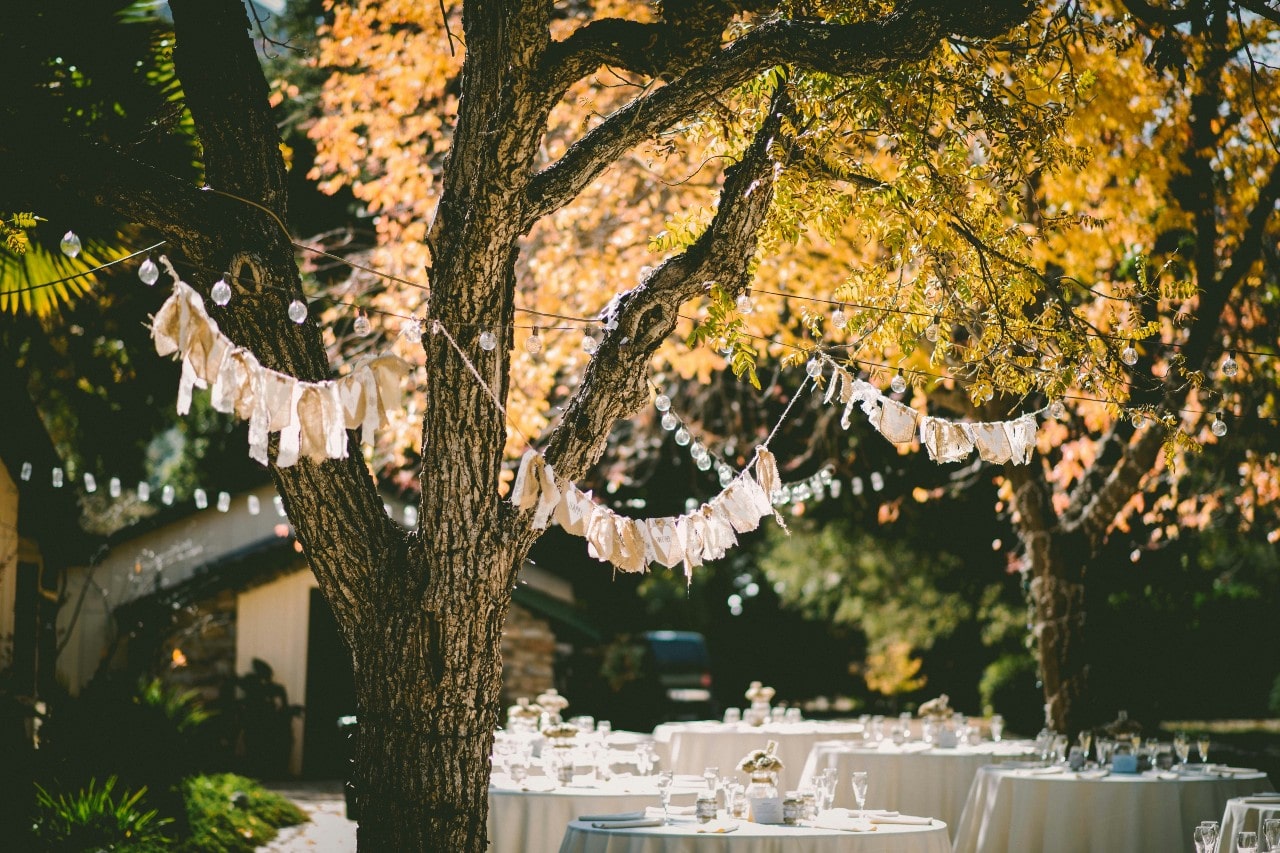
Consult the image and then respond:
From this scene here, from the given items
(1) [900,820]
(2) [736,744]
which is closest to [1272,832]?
(1) [900,820]

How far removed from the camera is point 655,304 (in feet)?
16.8

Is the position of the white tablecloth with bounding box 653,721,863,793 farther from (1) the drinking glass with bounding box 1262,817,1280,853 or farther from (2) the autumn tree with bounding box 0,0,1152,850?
(2) the autumn tree with bounding box 0,0,1152,850

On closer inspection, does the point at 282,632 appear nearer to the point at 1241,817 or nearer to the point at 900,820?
the point at 900,820

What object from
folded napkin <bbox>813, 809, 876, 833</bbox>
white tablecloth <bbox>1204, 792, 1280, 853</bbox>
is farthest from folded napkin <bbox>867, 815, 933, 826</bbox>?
white tablecloth <bbox>1204, 792, 1280, 853</bbox>

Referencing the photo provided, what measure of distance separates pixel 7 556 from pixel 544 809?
6620 millimetres

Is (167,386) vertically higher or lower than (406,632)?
higher

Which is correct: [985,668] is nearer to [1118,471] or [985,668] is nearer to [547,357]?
[1118,471]

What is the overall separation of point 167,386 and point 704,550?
1454 centimetres

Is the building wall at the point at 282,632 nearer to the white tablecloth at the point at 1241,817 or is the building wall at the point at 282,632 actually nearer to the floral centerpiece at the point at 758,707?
the floral centerpiece at the point at 758,707

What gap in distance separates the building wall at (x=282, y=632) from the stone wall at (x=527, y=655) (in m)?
2.61

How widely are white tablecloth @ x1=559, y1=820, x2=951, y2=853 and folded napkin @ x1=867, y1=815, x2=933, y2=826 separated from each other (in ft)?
0.44

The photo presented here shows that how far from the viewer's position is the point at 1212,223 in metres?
9.96

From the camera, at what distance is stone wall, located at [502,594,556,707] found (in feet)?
54.7

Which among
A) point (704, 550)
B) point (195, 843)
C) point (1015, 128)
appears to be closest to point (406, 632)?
Answer: point (704, 550)
